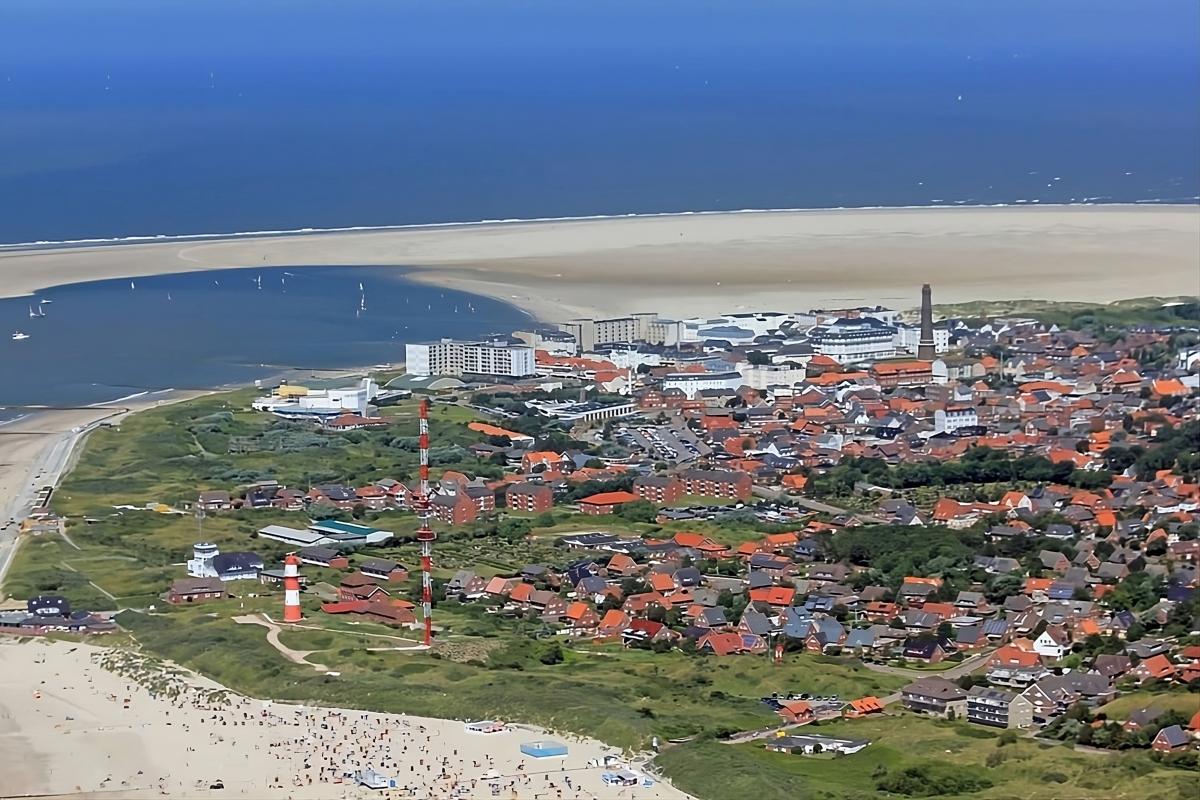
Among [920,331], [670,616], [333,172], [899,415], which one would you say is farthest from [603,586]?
[333,172]

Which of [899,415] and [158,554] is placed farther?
[899,415]

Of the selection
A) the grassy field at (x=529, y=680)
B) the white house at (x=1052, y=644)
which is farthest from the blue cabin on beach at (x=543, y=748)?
the white house at (x=1052, y=644)

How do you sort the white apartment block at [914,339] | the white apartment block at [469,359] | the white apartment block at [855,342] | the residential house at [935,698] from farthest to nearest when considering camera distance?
1. the white apartment block at [914,339]
2. the white apartment block at [855,342]
3. the white apartment block at [469,359]
4. the residential house at [935,698]

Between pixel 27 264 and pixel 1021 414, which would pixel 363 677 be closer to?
pixel 1021 414

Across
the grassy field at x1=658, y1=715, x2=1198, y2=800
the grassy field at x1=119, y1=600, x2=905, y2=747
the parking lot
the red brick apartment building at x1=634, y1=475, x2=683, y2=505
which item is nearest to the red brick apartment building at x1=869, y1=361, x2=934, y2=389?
the parking lot

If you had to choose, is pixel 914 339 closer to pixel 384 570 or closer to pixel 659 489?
pixel 659 489

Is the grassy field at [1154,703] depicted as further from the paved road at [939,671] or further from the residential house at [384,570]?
the residential house at [384,570]
